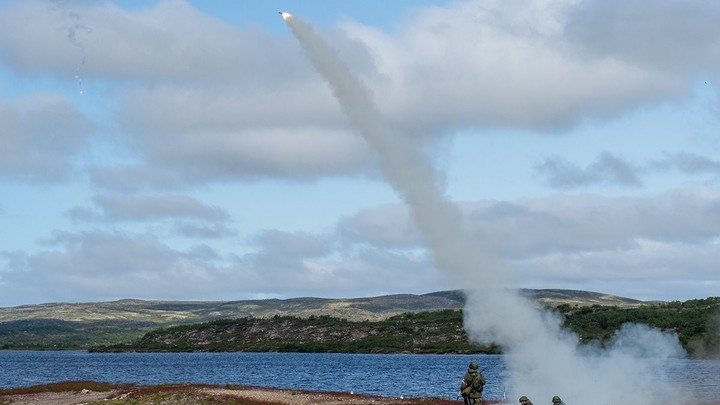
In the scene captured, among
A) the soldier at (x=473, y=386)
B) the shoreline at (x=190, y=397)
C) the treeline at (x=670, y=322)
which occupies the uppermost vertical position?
the treeline at (x=670, y=322)

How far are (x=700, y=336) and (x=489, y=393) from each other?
64.7 m

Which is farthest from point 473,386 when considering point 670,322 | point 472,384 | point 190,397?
point 670,322

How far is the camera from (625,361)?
66000 millimetres

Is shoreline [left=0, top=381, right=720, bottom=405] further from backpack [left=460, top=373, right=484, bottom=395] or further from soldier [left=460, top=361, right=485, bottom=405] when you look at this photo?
backpack [left=460, top=373, right=484, bottom=395]

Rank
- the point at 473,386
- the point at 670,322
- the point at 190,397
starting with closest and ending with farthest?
the point at 473,386
the point at 190,397
the point at 670,322

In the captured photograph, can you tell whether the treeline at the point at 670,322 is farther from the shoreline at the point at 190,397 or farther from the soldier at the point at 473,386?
the soldier at the point at 473,386

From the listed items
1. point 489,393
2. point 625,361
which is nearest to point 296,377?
point 489,393

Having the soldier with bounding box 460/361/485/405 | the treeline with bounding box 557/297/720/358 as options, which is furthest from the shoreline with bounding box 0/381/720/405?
the treeline with bounding box 557/297/720/358

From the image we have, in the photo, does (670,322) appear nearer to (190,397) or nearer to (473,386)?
(190,397)

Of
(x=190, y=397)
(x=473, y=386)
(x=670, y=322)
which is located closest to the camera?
(x=473, y=386)

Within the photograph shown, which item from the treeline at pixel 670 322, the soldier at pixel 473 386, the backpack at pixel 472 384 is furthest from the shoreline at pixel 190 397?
the treeline at pixel 670 322

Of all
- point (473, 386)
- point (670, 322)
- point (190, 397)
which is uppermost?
point (670, 322)

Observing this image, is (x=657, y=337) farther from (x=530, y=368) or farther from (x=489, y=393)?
(x=489, y=393)

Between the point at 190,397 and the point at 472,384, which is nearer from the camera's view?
the point at 472,384
